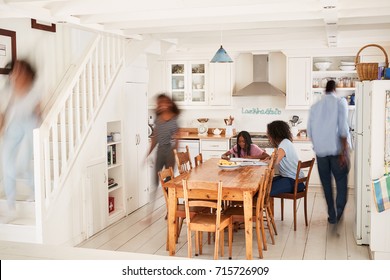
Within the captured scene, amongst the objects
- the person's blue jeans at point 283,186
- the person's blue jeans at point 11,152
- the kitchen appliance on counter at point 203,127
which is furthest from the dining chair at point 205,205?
the kitchen appliance on counter at point 203,127

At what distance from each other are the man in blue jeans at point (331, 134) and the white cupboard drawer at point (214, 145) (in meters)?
3.11

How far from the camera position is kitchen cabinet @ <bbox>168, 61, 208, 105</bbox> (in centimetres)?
884

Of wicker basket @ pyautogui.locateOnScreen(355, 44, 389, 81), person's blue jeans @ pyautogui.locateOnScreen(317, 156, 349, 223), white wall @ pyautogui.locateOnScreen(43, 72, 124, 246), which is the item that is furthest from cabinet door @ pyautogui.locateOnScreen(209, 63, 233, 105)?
wicker basket @ pyautogui.locateOnScreen(355, 44, 389, 81)

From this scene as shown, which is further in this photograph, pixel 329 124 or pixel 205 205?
pixel 329 124

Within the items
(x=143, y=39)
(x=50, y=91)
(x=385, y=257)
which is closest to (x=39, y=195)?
(x=50, y=91)

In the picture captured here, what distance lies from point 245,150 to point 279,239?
1.36 metres

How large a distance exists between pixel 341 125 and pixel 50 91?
12.3 feet

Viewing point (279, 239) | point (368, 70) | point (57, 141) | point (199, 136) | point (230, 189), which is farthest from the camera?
point (199, 136)

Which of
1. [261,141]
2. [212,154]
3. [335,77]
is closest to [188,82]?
[212,154]

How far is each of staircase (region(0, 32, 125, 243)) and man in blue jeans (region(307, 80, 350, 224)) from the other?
2599 mm

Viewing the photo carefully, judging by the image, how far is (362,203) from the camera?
4.99 metres

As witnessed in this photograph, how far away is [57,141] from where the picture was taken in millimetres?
5172

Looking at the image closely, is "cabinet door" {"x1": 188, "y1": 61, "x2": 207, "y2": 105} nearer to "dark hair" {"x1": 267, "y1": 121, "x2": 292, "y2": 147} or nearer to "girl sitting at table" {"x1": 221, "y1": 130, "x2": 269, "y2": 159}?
"girl sitting at table" {"x1": 221, "y1": 130, "x2": 269, "y2": 159}

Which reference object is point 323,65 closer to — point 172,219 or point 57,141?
point 172,219
